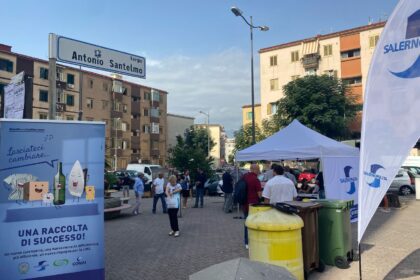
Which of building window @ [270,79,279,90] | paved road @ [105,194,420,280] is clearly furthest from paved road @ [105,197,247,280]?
building window @ [270,79,279,90]

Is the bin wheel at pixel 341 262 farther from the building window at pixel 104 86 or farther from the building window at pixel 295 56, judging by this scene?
the building window at pixel 104 86

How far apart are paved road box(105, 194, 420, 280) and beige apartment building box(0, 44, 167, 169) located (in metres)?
33.8

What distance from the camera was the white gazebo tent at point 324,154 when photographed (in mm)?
11672

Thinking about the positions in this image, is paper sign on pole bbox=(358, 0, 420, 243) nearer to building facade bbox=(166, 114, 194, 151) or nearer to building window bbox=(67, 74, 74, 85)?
building window bbox=(67, 74, 74, 85)

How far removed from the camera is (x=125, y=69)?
5.76m

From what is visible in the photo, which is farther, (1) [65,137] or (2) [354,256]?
(2) [354,256]

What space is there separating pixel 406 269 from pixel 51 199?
229 inches

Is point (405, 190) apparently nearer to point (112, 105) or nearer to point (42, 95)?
point (42, 95)

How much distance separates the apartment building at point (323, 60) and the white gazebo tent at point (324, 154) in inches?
1091

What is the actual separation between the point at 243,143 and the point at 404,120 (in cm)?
3628

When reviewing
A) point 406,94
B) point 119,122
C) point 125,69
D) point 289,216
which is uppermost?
point 119,122

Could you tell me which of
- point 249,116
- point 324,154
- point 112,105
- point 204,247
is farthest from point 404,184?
point 112,105

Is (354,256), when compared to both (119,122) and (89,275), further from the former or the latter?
(119,122)

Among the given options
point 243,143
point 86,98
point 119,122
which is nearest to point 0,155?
point 243,143
